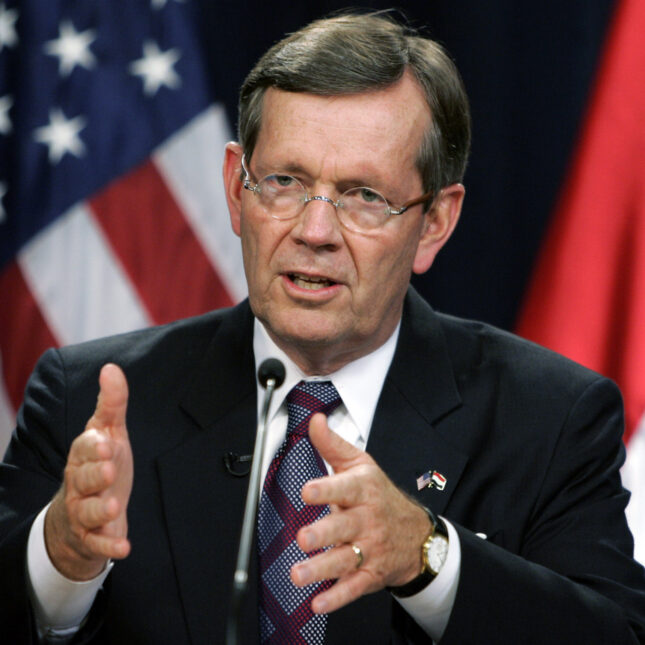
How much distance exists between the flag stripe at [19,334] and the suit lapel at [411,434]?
4.65 ft

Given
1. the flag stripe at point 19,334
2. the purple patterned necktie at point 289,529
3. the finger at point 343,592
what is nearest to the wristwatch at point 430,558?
the finger at point 343,592

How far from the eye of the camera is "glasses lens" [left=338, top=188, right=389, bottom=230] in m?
2.31

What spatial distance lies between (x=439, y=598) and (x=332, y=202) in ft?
2.69

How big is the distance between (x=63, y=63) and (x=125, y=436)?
1.99 m

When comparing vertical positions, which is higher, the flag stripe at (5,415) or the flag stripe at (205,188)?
the flag stripe at (205,188)

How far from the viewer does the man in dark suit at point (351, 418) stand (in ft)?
6.61

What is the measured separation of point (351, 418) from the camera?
2.34m

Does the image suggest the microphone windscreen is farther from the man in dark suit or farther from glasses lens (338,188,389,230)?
glasses lens (338,188,389,230)

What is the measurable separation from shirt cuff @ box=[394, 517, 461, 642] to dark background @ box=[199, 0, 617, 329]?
1.79 meters

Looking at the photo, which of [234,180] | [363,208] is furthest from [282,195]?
[234,180]

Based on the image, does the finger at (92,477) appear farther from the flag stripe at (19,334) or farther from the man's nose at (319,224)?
the flag stripe at (19,334)

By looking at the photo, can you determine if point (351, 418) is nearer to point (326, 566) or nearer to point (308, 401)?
point (308, 401)

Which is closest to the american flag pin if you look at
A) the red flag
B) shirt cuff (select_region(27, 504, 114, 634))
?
shirt cuff (select_region(27, 504, 114, 634))

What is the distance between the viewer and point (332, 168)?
227 centimetres
